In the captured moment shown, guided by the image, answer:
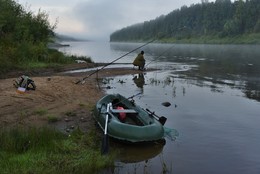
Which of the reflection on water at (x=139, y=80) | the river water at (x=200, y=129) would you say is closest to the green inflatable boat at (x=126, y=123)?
the river water at (x=200, y=129)

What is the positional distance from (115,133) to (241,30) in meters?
136

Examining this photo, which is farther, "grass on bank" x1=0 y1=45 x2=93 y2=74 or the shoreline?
"grass on bank" x1=0 y1=45 x2=93 y2=74

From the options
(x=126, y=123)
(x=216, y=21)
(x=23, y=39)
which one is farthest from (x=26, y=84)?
(x=216, y=21)

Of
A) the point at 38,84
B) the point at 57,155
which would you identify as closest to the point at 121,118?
the point at 57,155

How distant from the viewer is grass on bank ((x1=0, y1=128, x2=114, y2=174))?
7707 mm

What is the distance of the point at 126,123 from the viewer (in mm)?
11500

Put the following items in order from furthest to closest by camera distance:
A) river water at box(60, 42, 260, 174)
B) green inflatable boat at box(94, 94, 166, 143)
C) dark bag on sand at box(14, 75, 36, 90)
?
dark bag on sand at box(14, 75, 36, 90), green inflatable boat at box(94, 94, 166, 143), river water at box(60, 42, 260, 174)

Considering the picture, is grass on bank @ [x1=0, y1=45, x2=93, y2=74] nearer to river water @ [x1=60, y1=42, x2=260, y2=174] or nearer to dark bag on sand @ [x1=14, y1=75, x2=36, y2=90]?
river water @ [x1=60, y1=42, x2=260, y2=174]

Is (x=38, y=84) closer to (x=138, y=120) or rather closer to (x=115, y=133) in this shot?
(x=138, y=120)

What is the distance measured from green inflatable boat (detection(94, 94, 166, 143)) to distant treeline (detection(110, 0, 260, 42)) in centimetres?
10132

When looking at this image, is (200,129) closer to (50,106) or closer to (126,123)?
(126,123)

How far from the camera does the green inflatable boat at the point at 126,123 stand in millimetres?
10000

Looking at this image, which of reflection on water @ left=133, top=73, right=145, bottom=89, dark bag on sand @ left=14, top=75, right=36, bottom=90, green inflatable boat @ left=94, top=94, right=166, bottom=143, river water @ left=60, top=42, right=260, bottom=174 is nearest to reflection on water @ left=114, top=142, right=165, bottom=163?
river water @ left=60, top=42, right=260, bottom=174

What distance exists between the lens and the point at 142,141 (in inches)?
396
